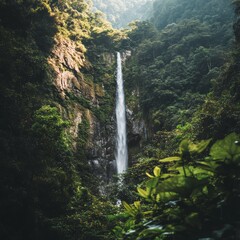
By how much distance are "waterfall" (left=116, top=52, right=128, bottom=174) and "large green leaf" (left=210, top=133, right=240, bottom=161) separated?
19482mm

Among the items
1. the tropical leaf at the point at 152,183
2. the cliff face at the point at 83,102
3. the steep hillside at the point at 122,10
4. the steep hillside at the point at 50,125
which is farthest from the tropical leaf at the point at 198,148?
the steep hillside at the point at 122,10

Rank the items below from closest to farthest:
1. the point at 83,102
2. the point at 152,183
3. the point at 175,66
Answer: the point at 152,183, the point at 83,102, the point at 175,66

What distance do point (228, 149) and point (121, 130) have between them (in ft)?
72.5

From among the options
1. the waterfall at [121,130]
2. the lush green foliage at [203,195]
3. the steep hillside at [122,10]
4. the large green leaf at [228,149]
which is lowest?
the lush green foliage at [203,195]

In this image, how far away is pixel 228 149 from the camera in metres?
1.32

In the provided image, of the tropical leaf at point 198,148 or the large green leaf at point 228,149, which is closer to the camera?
the large green leaf at point 228,149

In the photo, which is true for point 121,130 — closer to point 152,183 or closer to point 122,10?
point 152,183

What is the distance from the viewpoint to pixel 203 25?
99.8 ft

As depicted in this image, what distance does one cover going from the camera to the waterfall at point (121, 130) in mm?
21362

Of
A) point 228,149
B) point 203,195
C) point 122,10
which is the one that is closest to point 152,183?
point 203,195

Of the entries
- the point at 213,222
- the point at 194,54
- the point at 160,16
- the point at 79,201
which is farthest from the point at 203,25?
the point at 213,222

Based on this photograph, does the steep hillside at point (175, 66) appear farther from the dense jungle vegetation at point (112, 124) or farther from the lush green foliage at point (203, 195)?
the lush green foliage at point (203, 195)

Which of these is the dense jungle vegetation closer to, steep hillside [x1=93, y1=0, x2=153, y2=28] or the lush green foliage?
the lush green foliage

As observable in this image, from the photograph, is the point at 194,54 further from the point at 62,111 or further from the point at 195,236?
the point at 195,236
